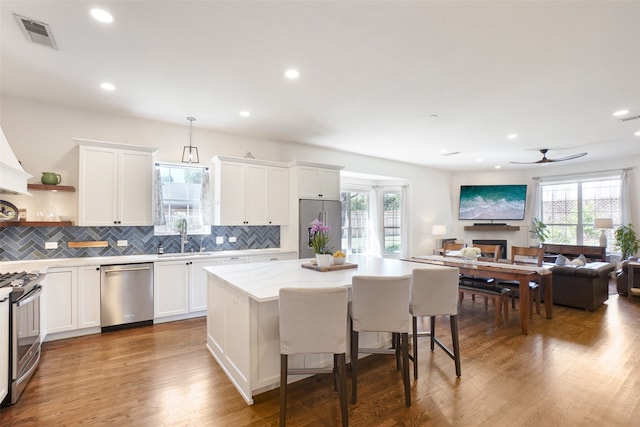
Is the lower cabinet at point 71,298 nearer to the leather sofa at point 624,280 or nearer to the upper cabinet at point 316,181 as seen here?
the upper cabinet at point 316,181

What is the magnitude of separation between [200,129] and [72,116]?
164 cm

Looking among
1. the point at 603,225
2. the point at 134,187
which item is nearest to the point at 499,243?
the point at 603,225

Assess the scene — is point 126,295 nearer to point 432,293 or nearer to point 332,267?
point 332,267

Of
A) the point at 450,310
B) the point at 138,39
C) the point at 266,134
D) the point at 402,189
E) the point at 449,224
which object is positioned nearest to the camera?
the point at 138,39

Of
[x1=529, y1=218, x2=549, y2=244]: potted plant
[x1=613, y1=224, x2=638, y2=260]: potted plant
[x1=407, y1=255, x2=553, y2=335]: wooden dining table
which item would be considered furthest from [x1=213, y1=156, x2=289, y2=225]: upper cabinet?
[x1=613, y1=224, x2=638, y2=260]: potted plant

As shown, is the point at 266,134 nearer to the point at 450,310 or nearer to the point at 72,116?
the point at 72,116

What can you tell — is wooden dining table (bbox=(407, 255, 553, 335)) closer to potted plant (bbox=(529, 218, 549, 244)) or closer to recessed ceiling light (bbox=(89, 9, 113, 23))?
potted plant (bbox=(529, 218, 549, 244))

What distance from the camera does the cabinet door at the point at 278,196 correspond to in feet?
17.6

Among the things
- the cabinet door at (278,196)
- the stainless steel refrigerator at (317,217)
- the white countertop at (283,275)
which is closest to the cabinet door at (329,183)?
the stainless steel refrigerator at (317,217)

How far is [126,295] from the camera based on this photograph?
13.1 feet

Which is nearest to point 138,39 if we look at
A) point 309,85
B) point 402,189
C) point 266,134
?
point 309,85

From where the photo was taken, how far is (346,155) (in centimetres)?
682

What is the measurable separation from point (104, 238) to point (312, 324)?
370 centimetres

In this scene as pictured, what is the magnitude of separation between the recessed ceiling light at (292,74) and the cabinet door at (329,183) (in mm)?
2544
